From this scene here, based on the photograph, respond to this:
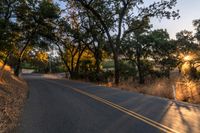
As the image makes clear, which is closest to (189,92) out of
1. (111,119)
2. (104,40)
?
(111,119)

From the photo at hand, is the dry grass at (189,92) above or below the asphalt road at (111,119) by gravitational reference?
above

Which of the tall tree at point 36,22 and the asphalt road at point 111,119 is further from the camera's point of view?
the tall tree at point 36,22

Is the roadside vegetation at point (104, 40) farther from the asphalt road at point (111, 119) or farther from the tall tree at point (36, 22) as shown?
the asphalt road at point (111, 119)

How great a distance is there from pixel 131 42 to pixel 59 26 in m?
11.1

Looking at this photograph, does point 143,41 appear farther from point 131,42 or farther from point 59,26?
point 59,26

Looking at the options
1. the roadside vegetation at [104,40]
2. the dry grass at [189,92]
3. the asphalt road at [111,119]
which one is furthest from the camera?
the roadside vegetation at [104,40]

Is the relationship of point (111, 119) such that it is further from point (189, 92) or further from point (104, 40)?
point (104, 40)

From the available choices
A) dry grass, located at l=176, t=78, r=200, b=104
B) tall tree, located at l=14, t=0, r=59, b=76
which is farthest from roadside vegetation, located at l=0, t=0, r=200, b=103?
dry grass, located at l=176, t=78, r=200, b=104

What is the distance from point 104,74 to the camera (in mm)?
38906

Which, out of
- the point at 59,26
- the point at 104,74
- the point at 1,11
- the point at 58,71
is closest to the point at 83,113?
the point at 1,11

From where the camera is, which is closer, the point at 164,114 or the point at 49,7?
the point at 164,114

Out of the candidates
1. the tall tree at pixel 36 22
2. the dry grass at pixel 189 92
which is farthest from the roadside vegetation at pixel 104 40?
the dry grass at pixel 189 92

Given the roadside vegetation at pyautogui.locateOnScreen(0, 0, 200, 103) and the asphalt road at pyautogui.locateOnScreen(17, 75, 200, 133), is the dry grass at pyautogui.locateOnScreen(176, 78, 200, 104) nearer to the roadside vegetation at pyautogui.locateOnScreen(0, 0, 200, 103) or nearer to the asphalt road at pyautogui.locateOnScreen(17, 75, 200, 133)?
the asphalt road at pyautogui.locateOnScreen(17, 75, 200, 133)

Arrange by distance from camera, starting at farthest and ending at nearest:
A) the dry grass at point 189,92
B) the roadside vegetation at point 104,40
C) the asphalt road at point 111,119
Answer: the roadside vegetation at point 104,40 → the dry grass at point 189,92 → the asphalt road at point 111,119
